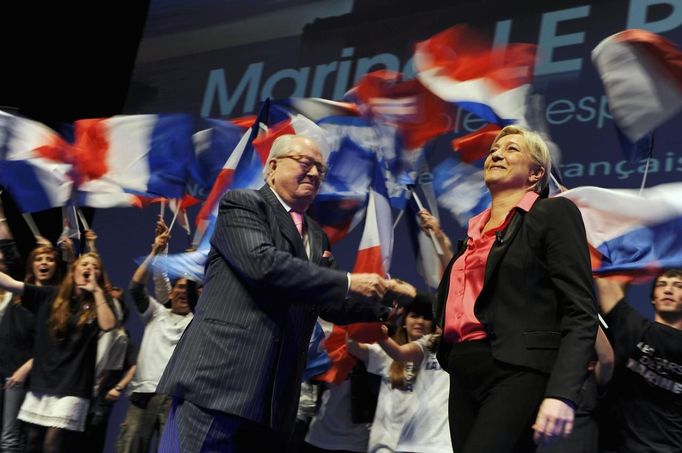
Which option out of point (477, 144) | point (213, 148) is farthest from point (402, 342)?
point (213, 148)

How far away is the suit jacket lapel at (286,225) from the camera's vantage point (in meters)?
2.46

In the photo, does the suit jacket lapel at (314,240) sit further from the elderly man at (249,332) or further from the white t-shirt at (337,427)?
the white t-shirt at (337,427)

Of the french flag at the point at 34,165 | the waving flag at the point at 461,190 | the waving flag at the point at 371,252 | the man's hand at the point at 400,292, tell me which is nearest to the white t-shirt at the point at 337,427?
the waving flag at the point at 371,252

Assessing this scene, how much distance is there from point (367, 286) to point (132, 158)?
3426 mm

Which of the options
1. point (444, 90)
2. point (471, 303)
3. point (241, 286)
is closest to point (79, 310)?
point (444, 90)

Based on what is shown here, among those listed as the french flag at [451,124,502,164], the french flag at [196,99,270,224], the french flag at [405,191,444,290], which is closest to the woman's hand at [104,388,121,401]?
the french flag at [196,99,270,224]

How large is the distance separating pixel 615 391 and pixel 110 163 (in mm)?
3352

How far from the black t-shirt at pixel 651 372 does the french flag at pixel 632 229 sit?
0.17 metres

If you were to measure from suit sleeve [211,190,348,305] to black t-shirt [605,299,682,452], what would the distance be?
1543 mm

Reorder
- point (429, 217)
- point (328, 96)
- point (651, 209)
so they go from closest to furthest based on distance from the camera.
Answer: point (651, 209)
point (429, 217)
point (328, 96)

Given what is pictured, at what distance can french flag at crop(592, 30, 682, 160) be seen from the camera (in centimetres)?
360

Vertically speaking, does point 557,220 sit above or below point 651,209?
below

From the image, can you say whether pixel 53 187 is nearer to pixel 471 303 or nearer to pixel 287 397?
pixel 287 397

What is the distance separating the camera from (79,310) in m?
4.78
